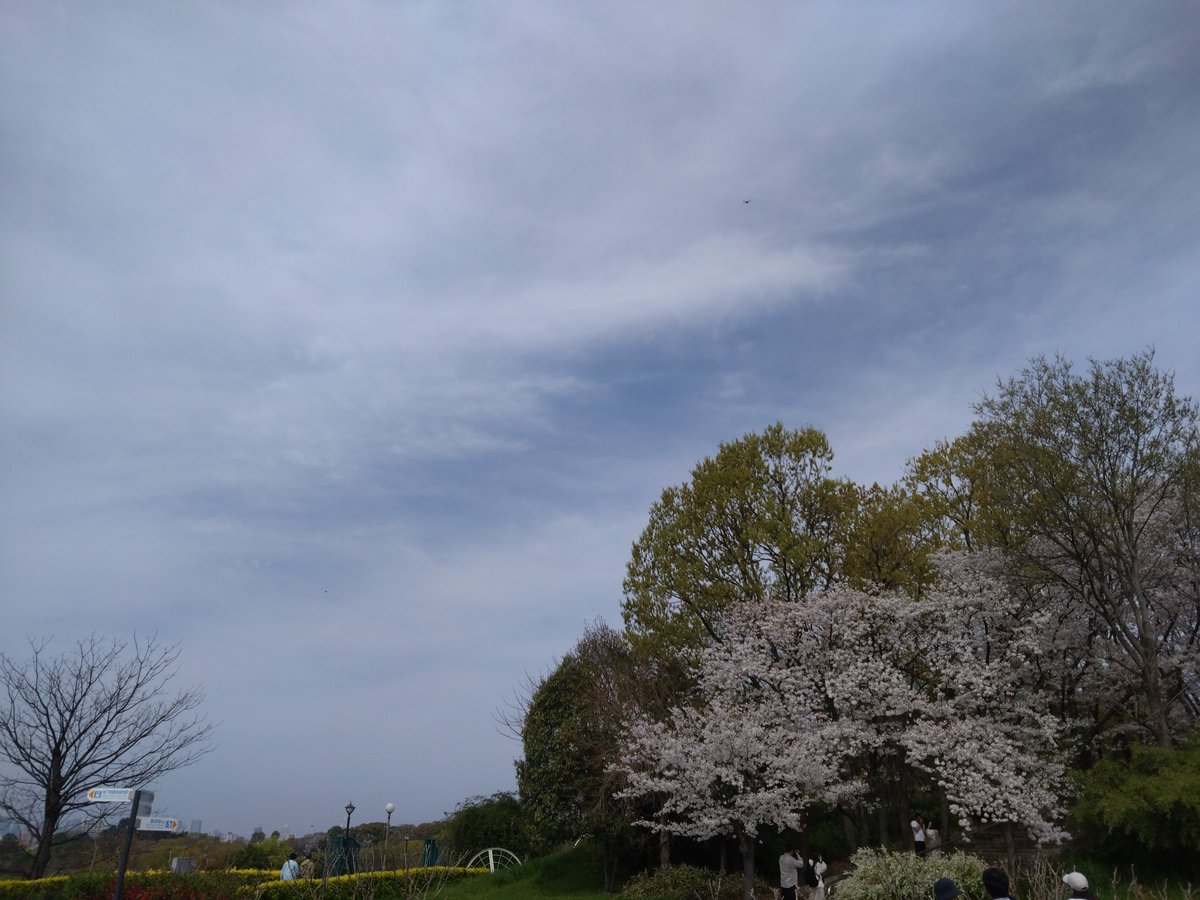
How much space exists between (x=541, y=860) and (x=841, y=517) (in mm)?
13360

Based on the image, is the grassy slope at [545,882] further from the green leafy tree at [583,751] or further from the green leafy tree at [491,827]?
the green leafy tree at [491,827]

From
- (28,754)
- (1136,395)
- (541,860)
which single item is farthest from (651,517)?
(28,754)

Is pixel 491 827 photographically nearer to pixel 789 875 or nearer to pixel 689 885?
pixel 689 885

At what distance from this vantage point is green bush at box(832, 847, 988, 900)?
13922mm

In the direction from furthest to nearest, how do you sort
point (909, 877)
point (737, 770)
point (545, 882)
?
1. point (545, 882)
2. point (737, 770)
3. point (909, 877)

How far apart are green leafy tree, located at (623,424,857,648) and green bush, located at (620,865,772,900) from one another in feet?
19.5

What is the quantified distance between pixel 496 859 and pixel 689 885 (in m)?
10.1

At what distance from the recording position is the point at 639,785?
19703 millimetres

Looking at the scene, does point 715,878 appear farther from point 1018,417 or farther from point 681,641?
point 1018,417

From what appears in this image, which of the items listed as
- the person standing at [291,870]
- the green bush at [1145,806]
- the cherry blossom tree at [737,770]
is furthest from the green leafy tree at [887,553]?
the person standing at [291,870]

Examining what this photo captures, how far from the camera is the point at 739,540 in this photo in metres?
24.3

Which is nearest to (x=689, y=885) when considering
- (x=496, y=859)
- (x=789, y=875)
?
(x=789, y=875)

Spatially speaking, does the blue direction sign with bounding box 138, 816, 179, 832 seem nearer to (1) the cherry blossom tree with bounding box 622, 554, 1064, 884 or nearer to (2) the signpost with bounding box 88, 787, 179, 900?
(2) the signpost with bounding box 88, 787, 179, 900

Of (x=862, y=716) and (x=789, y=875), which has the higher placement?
(x=862, y=716)
